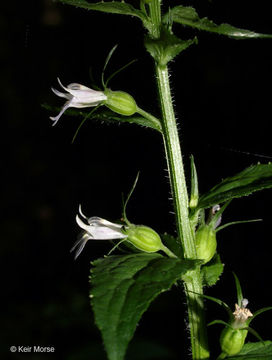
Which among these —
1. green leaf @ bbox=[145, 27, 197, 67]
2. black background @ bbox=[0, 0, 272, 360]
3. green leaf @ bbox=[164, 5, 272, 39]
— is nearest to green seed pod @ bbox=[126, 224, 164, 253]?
green leaf @ bbox=[145, 27, 197, 67]

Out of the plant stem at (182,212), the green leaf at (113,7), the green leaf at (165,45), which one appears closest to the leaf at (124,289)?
the plant stem at (182,212)

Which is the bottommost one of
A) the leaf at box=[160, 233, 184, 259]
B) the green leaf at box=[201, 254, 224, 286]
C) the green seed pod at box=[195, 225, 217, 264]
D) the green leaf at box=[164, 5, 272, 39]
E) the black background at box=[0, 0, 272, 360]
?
the green leaf at box=[201, 254, 224, 286]

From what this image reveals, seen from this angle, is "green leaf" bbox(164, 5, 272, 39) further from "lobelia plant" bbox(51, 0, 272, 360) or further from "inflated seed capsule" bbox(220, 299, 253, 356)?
"inflated seed capsule" bbox(220, 299, 253, 356)

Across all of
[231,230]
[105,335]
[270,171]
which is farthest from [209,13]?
[105,335]

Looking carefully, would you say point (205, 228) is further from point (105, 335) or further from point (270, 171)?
point (105, 335)

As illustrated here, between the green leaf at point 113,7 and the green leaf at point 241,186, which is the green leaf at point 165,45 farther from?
the green leaf at point 241,186

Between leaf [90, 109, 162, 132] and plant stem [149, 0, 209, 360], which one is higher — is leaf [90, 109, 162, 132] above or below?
above
